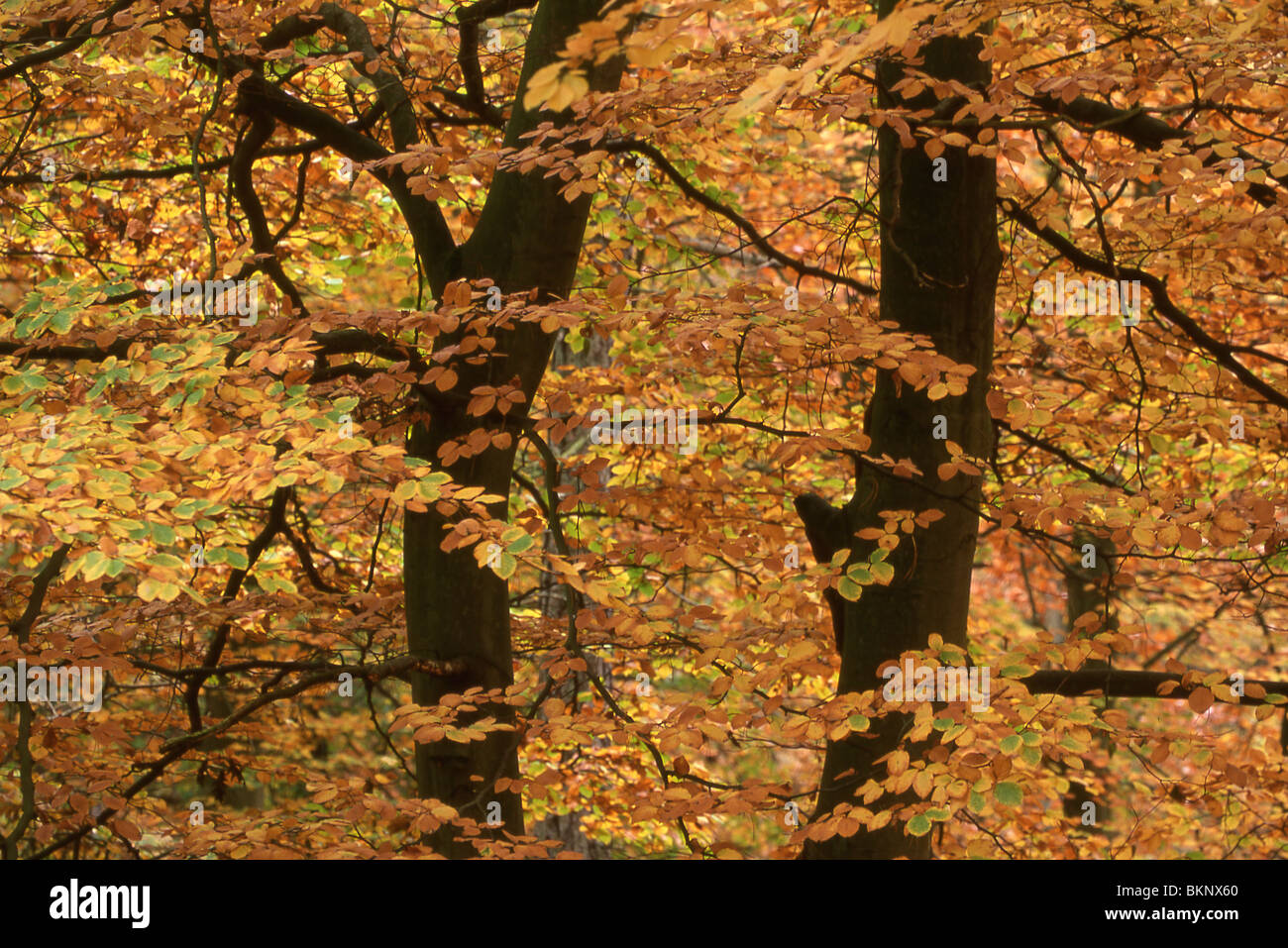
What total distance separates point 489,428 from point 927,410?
2051 millimetres

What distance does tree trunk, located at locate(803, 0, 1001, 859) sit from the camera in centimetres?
496

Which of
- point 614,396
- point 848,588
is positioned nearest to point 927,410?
point 848,588

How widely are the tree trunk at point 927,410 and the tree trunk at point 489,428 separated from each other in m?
1.51

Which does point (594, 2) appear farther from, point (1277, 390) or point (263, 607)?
point (1277, 390)

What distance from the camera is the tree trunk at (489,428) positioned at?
5145 mm

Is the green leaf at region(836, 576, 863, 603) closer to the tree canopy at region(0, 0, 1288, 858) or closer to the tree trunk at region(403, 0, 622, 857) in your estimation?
the tree canopy at region(0, 0, 1288, 858)

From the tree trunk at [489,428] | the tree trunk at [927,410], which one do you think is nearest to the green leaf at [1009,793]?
the tree trunk at [927,410]

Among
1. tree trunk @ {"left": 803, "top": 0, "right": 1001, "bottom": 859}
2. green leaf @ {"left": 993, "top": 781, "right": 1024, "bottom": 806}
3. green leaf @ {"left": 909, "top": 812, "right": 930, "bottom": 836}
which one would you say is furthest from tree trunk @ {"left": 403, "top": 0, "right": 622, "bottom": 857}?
green leaf @ {"left": 993, "top": 781, "right": 1024, "bottom": 806}

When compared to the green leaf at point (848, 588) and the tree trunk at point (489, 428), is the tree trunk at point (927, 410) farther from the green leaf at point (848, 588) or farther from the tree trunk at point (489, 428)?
the tree trunk at point (489, 428)

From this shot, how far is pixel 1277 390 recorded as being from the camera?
5410 mm

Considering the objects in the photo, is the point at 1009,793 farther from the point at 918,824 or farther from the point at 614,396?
the point at 614,396
